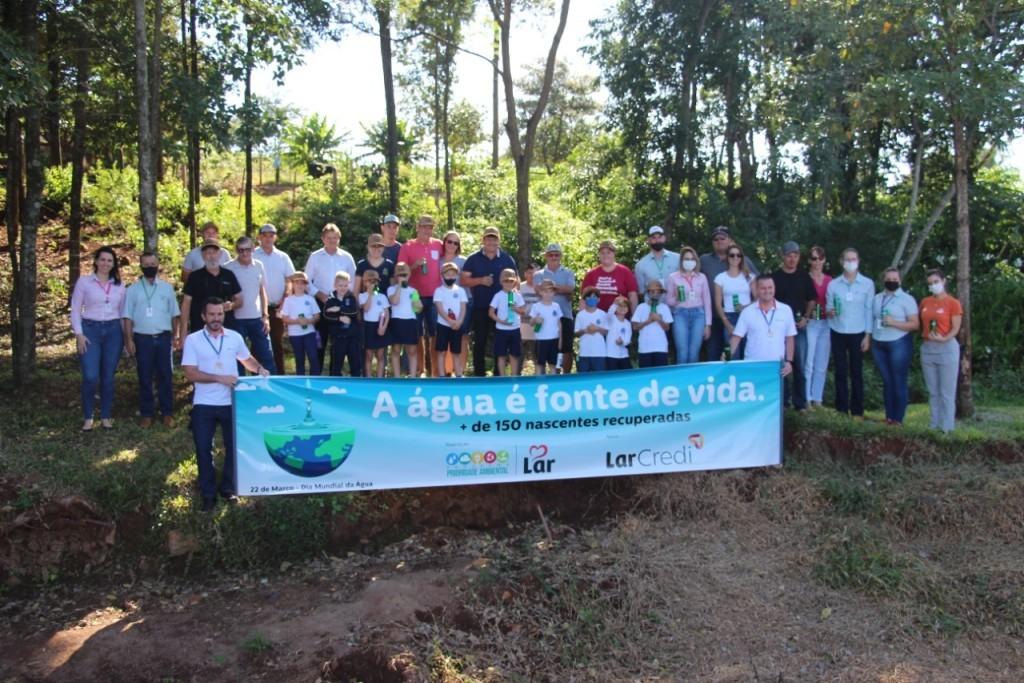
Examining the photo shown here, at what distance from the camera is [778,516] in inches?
385

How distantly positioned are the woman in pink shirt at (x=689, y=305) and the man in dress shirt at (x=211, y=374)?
4966mm

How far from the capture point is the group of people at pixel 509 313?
10531mm

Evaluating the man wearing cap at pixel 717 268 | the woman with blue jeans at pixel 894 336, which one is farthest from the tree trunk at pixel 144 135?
the woman with blue jeans at pixel 894 336

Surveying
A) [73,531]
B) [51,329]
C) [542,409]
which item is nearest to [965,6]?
[542,409]

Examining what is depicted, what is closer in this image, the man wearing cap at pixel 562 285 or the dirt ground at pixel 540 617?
the dirt ground at pixel 540 617

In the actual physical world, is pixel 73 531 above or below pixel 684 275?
below

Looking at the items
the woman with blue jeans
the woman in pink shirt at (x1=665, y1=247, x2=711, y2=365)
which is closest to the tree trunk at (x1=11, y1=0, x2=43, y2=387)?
the woman in pink shirt at (x1=665, y1=247, x2=711, y2=365)

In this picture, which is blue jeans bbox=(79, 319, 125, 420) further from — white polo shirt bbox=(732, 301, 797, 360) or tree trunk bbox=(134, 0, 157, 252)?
white polo shirt bbox=(732, 301, 797, 360)

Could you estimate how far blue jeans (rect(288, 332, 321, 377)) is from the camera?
10.7m

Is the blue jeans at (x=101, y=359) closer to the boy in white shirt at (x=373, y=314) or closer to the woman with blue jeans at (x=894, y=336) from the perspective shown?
the boy in white shirt at (x=373, y=314)

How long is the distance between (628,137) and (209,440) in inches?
502

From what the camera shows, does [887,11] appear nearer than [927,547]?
A: No

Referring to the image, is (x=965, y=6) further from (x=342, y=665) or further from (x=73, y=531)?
(x=73, y=531)

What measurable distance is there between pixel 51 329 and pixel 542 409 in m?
11.5
